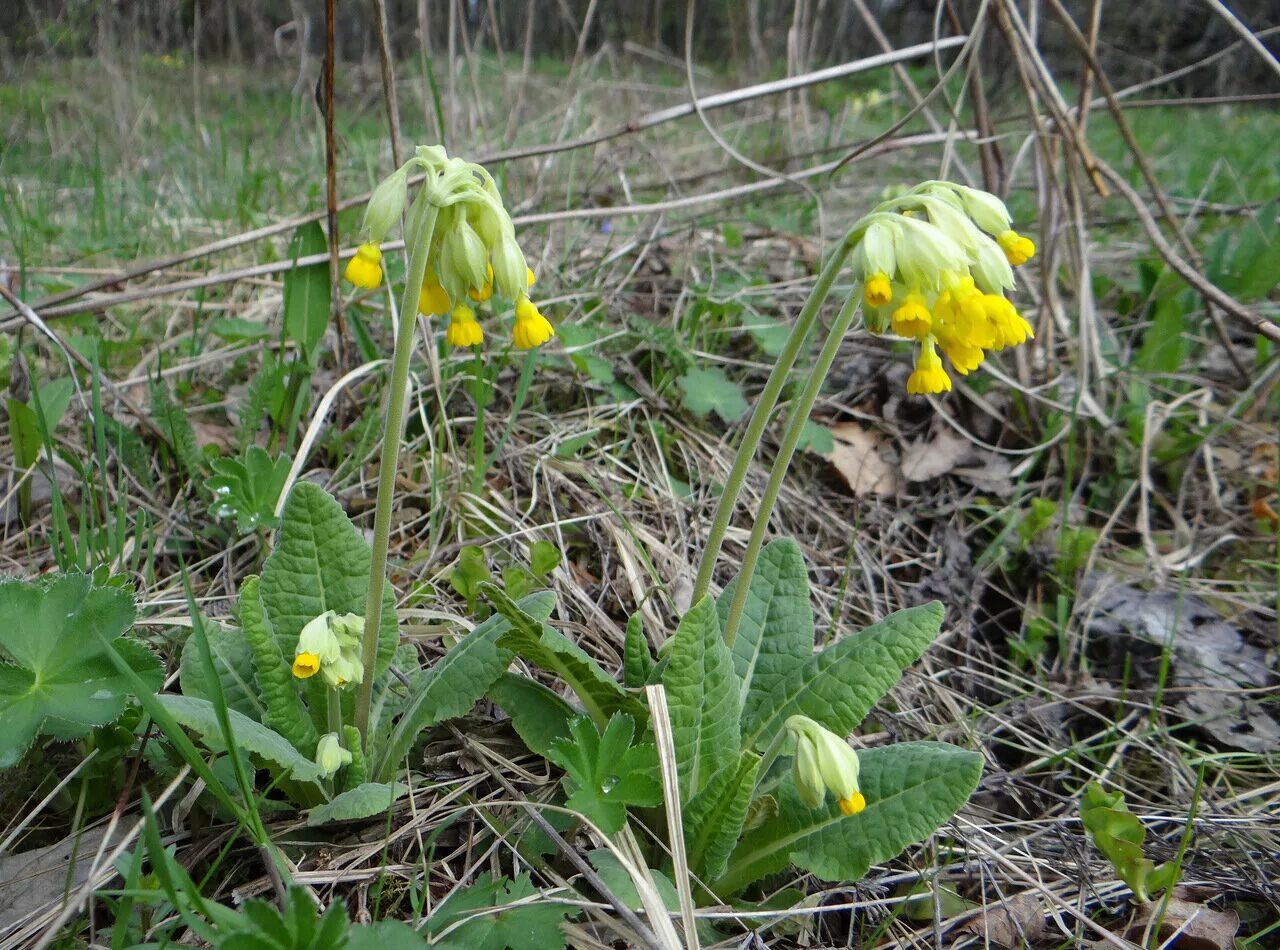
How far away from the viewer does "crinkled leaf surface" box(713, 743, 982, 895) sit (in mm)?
1694

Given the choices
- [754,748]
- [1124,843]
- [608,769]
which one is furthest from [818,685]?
[1124,843]

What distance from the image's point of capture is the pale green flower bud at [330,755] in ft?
5.51

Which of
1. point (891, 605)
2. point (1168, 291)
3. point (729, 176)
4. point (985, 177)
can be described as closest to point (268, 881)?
point (891, 605)

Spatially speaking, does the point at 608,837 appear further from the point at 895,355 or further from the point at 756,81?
the point at 756,81

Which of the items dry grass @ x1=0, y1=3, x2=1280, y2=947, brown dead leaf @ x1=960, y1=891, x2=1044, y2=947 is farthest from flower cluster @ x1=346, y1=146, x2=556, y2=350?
brown dead leaf @ x1=960, y1=891, x2=1044, y2=947

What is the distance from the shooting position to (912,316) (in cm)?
159

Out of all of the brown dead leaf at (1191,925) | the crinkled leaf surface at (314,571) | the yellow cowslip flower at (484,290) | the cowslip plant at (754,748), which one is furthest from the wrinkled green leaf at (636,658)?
the brown dead leaf at (1191,925)

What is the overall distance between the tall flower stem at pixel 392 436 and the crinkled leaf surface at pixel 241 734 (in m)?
0.20

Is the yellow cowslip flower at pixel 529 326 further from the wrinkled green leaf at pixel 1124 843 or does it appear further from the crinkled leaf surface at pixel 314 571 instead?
the wrinkled green leaf at pixel 1124 843

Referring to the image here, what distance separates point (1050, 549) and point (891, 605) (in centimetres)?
68

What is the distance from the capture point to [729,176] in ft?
19.6

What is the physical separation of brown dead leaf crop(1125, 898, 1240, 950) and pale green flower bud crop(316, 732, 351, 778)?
161 cm

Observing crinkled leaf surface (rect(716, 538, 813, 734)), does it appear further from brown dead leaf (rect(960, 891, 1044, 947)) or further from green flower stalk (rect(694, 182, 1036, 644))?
brown dead leaf (rect(960, 891, 1044, 947))

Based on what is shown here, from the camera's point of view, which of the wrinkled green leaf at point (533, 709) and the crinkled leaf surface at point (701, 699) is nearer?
the crinkled leaf surface at point (701, 699)
